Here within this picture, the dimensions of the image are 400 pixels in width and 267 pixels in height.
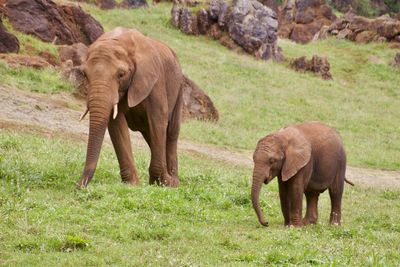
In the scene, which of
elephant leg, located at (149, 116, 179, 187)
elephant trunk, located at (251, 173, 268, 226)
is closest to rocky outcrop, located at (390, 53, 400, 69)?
elephant leg, located at (149, 116, 179, 187)

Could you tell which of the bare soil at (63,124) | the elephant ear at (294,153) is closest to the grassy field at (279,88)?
the bare soil at (63,124)

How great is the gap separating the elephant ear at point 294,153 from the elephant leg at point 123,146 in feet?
9.03

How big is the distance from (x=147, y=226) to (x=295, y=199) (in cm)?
280

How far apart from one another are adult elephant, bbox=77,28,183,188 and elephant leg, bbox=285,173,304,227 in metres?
2.51

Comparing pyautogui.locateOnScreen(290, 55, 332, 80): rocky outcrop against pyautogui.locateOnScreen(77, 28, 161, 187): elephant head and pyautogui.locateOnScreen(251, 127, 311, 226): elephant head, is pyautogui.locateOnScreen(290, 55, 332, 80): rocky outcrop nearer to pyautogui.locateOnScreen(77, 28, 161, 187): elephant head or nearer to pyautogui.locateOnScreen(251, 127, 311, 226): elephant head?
pyautogui.locateOnScreen(77, 28, 161, 187): elephant head

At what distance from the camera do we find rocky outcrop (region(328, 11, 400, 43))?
50.6 metres

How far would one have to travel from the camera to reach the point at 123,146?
12250 millimetres

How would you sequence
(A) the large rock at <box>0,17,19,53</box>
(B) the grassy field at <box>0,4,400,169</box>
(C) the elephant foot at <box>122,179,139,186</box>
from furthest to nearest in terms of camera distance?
(A) the large rock at <box>0,17,19,53</box>
(B) the grassy field at <box>0,4,400,169</box>
(C) the elephant foot at <box>122,179,139,186</box>

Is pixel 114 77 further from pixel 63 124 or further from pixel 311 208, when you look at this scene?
pixel 63 124

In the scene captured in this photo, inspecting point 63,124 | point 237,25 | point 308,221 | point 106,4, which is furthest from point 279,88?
point 308,221

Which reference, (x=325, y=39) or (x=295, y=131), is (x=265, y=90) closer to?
(x=325, y=39)

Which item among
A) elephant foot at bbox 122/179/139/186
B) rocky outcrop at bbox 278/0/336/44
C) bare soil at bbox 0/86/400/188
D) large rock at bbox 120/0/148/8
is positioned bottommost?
rocky outcrop at bbox 278/0/336/44

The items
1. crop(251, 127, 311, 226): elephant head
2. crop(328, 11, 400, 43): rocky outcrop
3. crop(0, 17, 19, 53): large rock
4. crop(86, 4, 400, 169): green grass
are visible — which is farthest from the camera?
crop(328, 11, 400, 43): rocky outcrop

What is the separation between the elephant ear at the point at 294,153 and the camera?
11.0 m
